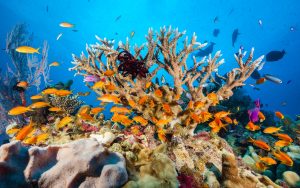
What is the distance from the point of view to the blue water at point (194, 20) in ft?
199

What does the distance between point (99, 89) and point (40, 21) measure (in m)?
90.3

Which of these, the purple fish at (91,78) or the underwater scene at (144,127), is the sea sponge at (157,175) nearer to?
the underwater scene at (144,127)

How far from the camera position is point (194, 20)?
66.0 meters

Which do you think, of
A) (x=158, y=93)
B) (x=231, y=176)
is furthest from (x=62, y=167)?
(x=158, y=93)

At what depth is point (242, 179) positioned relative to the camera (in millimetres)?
3584

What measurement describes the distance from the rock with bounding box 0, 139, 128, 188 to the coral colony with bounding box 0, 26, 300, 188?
0.01 meters

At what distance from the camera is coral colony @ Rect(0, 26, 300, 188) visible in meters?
2.55

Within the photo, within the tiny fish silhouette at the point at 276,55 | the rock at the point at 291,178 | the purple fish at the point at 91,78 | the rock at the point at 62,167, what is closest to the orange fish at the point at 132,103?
the purple fish at the point at 91,78

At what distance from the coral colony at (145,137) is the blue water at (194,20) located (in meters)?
46.6

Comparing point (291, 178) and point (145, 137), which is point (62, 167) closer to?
point (145, 137)

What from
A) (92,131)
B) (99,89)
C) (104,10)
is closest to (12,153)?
(92,131)

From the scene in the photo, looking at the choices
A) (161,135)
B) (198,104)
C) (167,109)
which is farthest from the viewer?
(198,104)

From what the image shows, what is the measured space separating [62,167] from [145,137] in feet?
8.98

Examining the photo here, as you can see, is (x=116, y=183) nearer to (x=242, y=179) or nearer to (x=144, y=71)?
(x=242, y=179)
